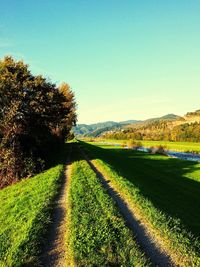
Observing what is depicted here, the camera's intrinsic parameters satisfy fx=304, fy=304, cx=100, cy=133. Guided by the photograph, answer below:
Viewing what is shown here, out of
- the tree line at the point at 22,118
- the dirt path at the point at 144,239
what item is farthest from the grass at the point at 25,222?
the tree line at the point at 22,118

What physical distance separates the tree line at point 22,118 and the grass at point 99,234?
501 inches

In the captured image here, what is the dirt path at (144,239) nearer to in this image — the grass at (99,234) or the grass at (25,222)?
the grass at (99,234)

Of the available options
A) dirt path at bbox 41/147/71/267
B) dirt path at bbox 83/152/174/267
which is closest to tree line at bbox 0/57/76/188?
dirt path at bbox 41/147/71/267

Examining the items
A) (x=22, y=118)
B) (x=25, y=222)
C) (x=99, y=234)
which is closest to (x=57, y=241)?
(x=99, y=234)

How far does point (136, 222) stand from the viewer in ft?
46.0

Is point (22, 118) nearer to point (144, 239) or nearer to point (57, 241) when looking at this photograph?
point (57, 241)

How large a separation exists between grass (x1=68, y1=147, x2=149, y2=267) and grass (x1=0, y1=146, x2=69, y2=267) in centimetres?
133

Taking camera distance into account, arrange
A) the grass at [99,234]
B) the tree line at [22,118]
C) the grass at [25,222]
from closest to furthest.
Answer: the grass at [99,234]
the grass at [25,222]
the tree line at [22,118]

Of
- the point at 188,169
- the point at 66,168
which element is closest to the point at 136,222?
the point at 66,168

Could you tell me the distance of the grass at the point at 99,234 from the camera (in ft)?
33.8

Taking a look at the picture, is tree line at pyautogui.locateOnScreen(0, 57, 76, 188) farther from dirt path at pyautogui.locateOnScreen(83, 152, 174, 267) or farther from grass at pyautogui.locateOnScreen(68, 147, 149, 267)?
dirt path at pyautogui.locateOnScreen(83, 152, 174, 267)

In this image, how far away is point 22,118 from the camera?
1266 inches

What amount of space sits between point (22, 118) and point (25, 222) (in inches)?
757

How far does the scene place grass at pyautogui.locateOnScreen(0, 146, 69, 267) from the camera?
35.3 feet
